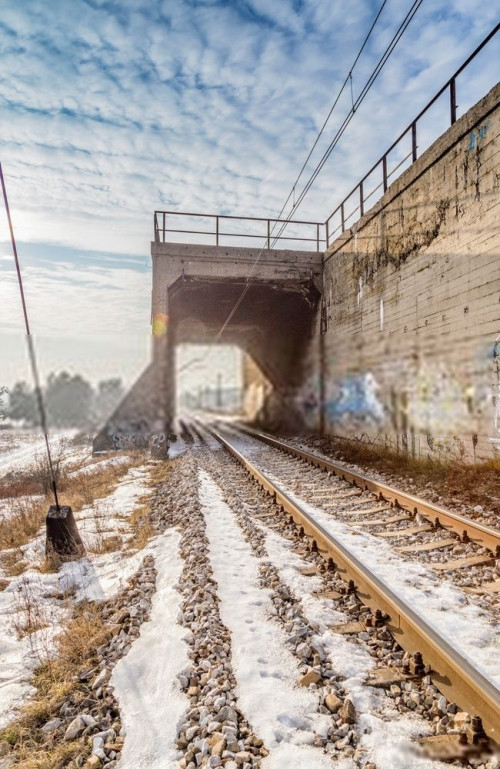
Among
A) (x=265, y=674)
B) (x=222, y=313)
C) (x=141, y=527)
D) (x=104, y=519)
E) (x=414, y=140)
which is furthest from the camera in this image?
(x=222, y=313)

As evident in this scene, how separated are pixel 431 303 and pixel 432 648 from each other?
28.1 feet

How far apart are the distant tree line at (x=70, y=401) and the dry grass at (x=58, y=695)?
128 ft

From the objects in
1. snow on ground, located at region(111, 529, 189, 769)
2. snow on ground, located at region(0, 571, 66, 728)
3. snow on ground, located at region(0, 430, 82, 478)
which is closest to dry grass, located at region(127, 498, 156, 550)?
snow on ground, located at region(0, 571, 66, 728)

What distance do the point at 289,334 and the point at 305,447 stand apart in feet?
24.5

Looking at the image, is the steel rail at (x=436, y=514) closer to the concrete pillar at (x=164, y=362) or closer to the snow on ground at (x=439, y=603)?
the snow on ground at (x=439, y=603)

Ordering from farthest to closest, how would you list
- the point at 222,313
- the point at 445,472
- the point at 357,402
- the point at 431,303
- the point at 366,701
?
the point at 222,313 < the point at 357,402 < the point at 431,303 < the point at 445,472 < the point at 366,701

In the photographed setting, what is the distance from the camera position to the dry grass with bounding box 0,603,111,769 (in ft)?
9.13

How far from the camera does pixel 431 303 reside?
10.4 meters

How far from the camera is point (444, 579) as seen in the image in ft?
15.4

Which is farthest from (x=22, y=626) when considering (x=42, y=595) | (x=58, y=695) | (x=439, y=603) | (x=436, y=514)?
(x=436, y=514)

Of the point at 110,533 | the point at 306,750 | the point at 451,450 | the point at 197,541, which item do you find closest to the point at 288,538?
the point at 197,541

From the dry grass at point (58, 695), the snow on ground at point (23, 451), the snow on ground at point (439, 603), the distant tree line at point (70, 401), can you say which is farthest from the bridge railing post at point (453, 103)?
the distant tree line at point (70, 401)

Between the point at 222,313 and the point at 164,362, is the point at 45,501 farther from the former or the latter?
the point at 222,313

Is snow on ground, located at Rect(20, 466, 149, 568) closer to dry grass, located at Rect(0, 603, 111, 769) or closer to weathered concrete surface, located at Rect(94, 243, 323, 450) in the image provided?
dry grass, located at Rect(0, 603, 111, 769)
